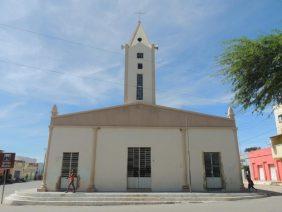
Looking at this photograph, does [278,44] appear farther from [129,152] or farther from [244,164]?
[244,164]

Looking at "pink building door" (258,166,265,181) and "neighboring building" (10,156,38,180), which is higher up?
"neighboring building" (10,156,38,180)

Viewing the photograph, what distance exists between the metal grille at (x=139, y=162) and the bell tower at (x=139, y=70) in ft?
23.1

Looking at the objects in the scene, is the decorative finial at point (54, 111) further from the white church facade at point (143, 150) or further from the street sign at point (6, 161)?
the street sign at point (6, 161)

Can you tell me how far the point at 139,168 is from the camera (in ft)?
69.9

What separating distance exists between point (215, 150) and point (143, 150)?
17.3ft

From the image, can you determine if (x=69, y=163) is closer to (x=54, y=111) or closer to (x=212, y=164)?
(x=54, y=111)

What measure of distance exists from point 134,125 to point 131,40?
11870 mm

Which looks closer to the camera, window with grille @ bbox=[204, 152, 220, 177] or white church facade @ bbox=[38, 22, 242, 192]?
white church facade @ bbox=[38, 22, 242, 192]

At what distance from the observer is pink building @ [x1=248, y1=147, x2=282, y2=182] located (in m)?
31.9

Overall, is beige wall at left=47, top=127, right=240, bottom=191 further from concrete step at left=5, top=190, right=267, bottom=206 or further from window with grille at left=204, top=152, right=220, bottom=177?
concrete step at left=5, top=190, right=267, bottom=206

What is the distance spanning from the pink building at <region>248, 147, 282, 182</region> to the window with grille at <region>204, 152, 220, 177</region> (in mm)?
12704

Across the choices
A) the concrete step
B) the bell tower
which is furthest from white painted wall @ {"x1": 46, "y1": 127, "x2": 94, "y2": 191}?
the bell tower

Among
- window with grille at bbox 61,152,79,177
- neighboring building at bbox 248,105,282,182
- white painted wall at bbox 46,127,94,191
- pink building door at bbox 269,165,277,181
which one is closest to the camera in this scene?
white painted wall at bbox 46,127,94,191

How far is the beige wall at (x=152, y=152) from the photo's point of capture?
68.2 ft
